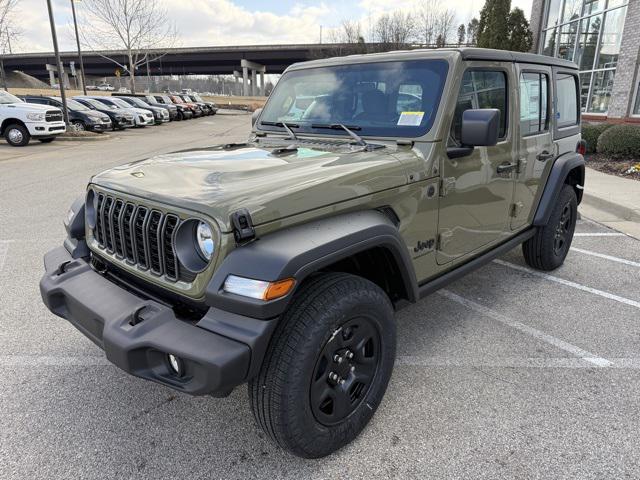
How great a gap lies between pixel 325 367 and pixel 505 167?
2.13 metres

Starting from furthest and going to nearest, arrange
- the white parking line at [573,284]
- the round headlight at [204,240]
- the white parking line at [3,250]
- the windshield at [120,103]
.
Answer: the windshield at [120,103]
the white parking line at [3,250]
the white parking line at [573,284]
the round headlight at [204,240]

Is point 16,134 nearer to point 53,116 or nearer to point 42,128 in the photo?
point 42,128

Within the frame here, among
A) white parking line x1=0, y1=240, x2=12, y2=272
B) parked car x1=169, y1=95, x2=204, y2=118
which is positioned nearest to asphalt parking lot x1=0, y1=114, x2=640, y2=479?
white parking line x1=0, y1=240, x2=12, y2=272

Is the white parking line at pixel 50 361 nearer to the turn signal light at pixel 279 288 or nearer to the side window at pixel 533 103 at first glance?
the turn signal light at pixel 279 288

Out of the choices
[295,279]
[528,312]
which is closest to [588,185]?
[528,312]

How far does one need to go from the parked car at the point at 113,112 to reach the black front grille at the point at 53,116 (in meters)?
6.04

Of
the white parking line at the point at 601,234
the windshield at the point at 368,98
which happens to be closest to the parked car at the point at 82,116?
the windshield at the point at 368,98

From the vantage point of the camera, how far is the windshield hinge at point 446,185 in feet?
9.33

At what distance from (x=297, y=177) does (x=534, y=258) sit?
316 centimetres

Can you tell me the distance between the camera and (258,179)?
7.34ft

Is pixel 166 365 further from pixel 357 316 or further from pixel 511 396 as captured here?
pixel 511 396

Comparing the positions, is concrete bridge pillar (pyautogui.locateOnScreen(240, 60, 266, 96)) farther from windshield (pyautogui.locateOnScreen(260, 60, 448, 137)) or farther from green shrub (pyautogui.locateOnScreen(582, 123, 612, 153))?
windshield (pyautogui.locateOnScreen(260, 60, 448, 137))

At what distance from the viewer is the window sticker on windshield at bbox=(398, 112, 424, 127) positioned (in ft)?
9.32

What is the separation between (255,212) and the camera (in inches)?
77.0
